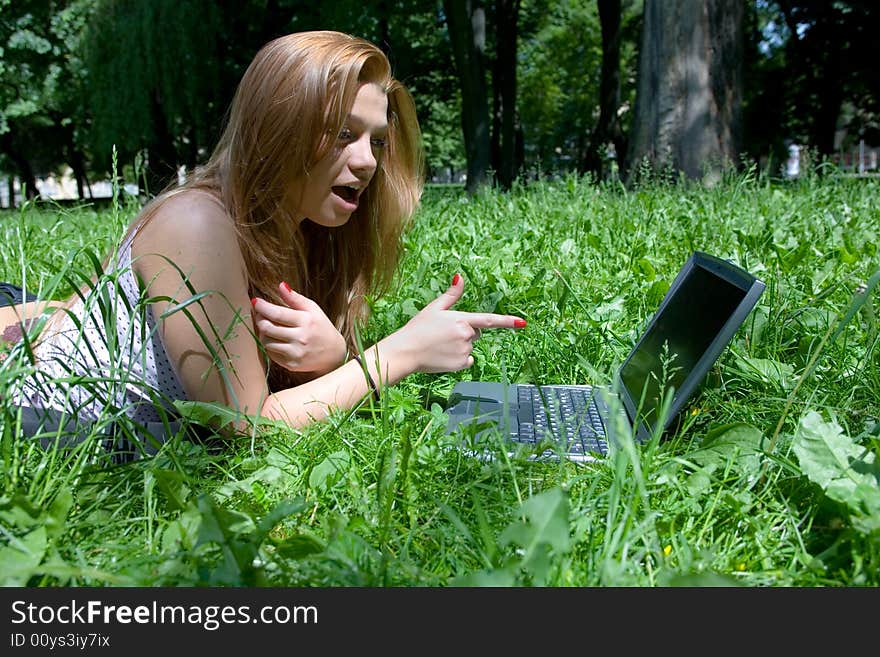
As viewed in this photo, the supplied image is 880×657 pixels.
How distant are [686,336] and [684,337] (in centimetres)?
1

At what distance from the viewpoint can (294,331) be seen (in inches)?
83.9

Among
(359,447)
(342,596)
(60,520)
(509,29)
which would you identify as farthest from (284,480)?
(509,29)

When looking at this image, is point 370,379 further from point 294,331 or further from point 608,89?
point 608,89

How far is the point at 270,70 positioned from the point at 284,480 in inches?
43.1

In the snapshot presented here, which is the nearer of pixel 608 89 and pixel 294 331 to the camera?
pixel 294 331

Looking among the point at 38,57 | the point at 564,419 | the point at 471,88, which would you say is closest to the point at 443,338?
the point at 564,419

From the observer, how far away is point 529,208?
5547mm

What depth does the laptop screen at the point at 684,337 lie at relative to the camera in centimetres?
164

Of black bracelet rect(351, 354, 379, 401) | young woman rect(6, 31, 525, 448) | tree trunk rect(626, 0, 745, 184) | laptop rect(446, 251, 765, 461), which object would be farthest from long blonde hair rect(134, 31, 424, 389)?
tree trunk rect(626, 0, 745, 184)

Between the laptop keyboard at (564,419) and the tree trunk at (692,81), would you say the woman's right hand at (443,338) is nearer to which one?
the laptop keyboard at (564,419)

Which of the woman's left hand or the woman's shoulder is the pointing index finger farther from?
the woman's shoulder

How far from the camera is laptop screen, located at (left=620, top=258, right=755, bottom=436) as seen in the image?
1.64 m

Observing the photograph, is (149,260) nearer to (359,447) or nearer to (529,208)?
(359,447)

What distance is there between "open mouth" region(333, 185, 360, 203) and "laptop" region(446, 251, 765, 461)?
0.67 meters
